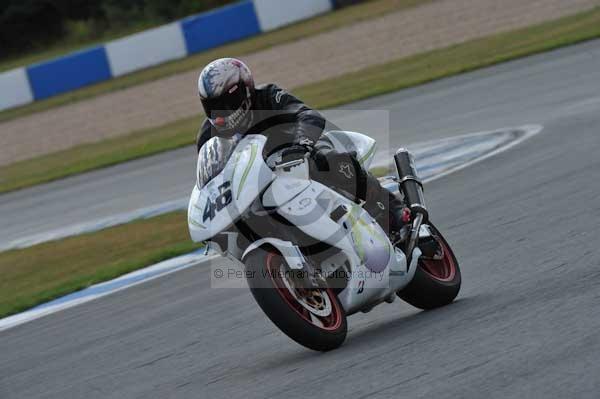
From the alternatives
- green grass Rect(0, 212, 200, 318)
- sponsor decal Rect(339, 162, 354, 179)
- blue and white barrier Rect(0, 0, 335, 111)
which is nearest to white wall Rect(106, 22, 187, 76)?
blue and white barrier Rect(0, 0, 335, 111)

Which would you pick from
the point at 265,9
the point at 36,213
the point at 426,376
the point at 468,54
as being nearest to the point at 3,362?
the point at 426,376

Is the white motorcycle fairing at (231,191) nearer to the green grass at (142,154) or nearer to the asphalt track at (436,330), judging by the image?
the asphalt track at (436,330)

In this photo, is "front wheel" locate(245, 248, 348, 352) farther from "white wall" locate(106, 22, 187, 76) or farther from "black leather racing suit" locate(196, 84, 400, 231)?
"white wall" locate(106, 22, 187, 76)

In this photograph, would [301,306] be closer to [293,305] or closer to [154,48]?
[293,305]

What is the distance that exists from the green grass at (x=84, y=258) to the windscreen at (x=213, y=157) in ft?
13.4

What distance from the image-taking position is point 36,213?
14.9 meters

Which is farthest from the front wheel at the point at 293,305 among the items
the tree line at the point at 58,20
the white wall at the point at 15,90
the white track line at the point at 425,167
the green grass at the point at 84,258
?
the tree line at the point at 58,20

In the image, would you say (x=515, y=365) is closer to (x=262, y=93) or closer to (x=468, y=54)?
(x=262, y=93)

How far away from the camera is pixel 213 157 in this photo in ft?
17.0

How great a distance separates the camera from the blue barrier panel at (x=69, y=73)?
32156mm

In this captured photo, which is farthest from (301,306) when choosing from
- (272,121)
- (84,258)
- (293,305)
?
Answer: (84,258)

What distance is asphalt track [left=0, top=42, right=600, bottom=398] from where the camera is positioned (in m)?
4.34

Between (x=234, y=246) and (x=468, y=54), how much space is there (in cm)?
1516

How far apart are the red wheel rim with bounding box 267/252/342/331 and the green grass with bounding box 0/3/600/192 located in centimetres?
1299
